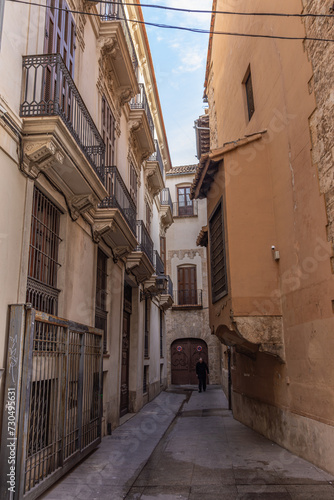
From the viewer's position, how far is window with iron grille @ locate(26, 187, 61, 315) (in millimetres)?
6457

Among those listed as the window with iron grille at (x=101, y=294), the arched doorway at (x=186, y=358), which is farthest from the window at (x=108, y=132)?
the arched doorway at (x=186, y=358)

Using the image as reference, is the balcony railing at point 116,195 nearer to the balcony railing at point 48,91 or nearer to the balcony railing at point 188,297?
the balcony railing at point 48,91

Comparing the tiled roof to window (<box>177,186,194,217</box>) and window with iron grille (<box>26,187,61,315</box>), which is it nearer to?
window (<box>177,186,194,217</box>)

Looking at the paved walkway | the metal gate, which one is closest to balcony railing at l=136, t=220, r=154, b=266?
the paved walkway

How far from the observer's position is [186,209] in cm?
2922

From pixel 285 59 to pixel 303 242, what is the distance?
11.6 feet

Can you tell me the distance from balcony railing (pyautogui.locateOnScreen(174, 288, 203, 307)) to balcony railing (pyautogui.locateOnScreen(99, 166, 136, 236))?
14944 mm

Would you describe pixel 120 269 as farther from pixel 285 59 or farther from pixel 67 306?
pixel 285 59

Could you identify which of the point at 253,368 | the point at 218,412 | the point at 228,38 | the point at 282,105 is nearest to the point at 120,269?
the point at 253,368

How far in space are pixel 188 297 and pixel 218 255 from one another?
55.8 ft

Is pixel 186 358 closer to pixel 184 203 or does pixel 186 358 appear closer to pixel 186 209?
pixel 186 209

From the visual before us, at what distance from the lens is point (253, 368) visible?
32.5 feet

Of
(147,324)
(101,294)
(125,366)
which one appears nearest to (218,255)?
(101,294)

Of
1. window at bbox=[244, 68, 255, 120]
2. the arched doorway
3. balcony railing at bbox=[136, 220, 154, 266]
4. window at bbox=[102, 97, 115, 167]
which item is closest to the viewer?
window at bbox=[244, 68, 255, 120]
